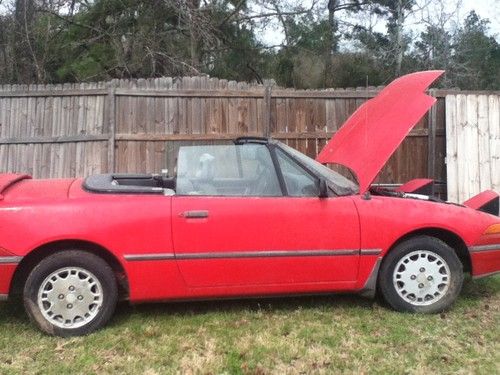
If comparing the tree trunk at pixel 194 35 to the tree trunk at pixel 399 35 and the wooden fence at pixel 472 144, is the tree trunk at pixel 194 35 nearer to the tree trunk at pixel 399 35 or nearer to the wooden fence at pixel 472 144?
the wooden fence at pixel 472 144

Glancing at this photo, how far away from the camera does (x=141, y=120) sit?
802 cm

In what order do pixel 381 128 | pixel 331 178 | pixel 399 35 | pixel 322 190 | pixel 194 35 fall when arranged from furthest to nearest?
1. pixel 399 35
2. pixel 194 35
3. pixel 381 128
4. pixel 331 178
5. pixel 322 190

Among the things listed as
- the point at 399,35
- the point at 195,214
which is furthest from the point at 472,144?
the point at 399,35

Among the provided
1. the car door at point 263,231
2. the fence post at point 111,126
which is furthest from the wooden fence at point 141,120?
the car door at point 263,231

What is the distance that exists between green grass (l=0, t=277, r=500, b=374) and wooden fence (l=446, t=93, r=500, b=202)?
Answer: 423cm

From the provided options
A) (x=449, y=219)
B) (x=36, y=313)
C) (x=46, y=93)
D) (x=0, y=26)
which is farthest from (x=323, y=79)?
(x=36, y=313)

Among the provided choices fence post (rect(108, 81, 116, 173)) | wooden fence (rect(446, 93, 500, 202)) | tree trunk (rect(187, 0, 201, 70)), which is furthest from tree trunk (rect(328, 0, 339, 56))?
fence post (rect(108, 81, 116, 173))

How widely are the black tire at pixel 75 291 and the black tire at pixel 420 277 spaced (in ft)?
6.67

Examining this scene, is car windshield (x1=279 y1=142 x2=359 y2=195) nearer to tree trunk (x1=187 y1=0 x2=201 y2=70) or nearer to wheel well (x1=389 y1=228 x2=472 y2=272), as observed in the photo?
wheel well (x1=389 y1=228 x2=472 y2=272)

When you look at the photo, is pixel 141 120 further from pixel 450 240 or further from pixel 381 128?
pixel 450 240

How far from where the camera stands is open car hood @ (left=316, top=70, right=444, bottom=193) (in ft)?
13.3

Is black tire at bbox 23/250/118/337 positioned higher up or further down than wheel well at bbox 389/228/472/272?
further down

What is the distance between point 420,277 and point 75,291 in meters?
2.53

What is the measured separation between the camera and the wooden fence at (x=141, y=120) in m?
7.90
